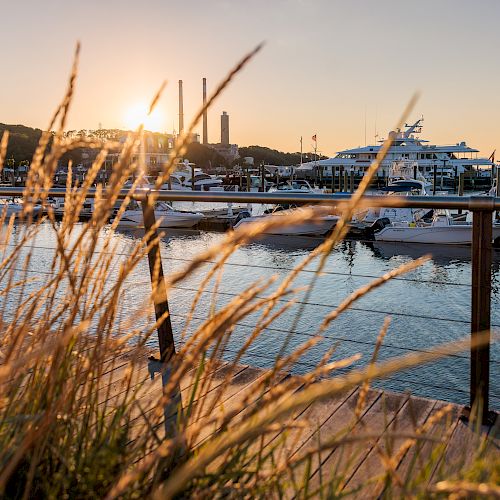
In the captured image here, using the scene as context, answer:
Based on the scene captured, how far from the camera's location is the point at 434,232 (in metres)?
17.2

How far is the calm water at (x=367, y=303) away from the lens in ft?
24.4

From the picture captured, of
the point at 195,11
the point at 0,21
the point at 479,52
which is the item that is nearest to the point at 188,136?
the point at 0,21

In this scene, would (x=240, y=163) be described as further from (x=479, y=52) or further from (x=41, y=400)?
(x=41, y=400)

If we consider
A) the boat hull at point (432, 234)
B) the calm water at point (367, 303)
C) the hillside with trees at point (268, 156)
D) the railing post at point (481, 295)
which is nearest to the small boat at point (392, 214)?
the boat hull at point (432, 234)

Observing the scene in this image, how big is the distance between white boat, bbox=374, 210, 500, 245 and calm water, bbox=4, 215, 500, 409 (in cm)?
32

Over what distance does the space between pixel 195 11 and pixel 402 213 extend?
13.6 metres

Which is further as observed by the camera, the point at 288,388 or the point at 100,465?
the point at 100,465

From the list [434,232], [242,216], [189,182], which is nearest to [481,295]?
[434,232]

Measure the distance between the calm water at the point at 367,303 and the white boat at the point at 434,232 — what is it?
1.04 feet

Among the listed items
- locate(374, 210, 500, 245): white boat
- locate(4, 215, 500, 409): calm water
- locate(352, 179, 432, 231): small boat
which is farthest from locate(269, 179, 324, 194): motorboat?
locate(374, 210, 500, 245): white boat

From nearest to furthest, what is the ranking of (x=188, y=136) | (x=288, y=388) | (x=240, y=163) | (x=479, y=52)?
(x=288, y=388) → (x=188, y=136) → (x=479, y=52) → (x=240, y=163)

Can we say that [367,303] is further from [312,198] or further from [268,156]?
[268,156]

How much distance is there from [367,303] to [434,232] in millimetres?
7398

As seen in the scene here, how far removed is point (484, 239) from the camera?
195 centimetres
